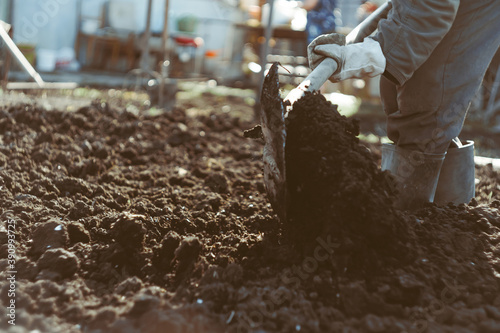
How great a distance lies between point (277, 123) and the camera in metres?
1.96

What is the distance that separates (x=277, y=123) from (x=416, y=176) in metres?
1.04

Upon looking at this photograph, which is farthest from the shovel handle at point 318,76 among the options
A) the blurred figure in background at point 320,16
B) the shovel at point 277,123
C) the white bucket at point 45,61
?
the white bucket at point 45,61

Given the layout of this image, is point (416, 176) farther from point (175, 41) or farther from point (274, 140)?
point (175, 41)

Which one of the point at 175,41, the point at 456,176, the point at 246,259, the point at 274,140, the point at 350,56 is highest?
the point at 175,41

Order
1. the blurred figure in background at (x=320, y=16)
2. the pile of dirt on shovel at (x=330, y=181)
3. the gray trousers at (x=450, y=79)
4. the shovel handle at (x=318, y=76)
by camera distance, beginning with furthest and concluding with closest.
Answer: the blurred figure in background at (x=320, y=16) → the gray trousers at (x=450, y=79) → the shovel handle at (x=318, y=76) → the pile of dirt on shovel at (x=330, y=181)

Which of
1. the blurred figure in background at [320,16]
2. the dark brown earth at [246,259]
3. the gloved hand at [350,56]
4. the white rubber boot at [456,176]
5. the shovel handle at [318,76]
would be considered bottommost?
the dark brown earth at [246,259]

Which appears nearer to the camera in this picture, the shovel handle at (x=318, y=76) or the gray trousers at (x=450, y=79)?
the shovel handle at (x=318, y=76)

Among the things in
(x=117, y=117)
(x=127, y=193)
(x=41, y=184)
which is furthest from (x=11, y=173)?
(x=117, y=117)

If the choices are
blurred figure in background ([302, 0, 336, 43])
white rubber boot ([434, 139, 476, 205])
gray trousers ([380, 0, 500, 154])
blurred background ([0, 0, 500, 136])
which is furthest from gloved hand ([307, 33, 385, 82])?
blurred figure in background ([302, 0, 336, 43])

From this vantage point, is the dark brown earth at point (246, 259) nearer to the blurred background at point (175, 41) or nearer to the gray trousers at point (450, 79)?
the gray trousers at point (450, 79)

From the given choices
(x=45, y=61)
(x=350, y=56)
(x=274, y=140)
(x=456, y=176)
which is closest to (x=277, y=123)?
(x=274, y=140)

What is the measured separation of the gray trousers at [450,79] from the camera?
2393 millimetres

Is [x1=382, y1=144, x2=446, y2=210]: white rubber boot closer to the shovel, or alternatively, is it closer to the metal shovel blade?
the shovel

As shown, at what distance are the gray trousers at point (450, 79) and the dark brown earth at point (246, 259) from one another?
412 mm
